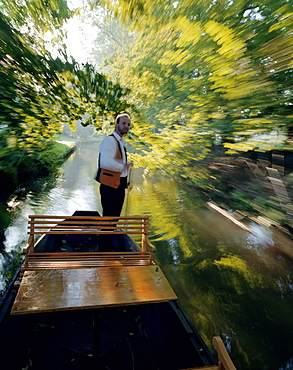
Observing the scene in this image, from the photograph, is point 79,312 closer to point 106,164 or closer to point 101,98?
point 106,164

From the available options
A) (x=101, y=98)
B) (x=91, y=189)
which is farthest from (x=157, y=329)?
(x=91, y=189)

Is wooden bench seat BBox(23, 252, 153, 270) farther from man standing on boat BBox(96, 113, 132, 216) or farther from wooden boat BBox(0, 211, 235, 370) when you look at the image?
man standing on boat BBox(96, 113, 132, 216)

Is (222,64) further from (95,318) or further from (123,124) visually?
(95,318)

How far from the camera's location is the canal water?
11.1 ft

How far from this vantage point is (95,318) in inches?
76.7

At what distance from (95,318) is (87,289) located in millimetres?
505

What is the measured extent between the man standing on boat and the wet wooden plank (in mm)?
1242

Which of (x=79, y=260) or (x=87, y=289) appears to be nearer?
(x=87, y=289)

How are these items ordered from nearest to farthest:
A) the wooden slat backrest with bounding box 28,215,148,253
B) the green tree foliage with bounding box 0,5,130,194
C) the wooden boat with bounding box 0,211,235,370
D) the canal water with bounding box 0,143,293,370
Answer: the wooden boat with bounding box 0,211,235,370 < the wooden slat backrest with bounding box 28,215,148,253 < the canal water with bounding box 0,143,293,370 < the green tree foliage with bounding box 0,5,130,194

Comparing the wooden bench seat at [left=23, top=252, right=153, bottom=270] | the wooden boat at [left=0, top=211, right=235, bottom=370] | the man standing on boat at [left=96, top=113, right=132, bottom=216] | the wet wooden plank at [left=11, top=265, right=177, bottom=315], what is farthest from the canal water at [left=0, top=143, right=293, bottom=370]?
the wet wooden plank at [left=11, top=265, right=177, bottom=315]

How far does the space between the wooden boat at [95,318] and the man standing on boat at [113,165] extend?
0.48m

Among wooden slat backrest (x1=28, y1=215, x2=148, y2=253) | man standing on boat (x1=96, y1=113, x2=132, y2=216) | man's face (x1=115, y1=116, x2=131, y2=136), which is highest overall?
man's face (x1=115, y1=116, x2=131, y2=136)

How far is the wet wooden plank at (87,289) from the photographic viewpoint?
58.7 inches

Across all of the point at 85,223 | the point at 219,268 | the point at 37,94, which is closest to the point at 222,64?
the point at 85,223
